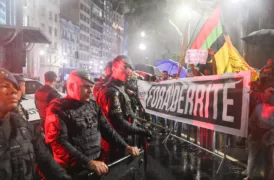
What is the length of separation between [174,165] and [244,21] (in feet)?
36.2

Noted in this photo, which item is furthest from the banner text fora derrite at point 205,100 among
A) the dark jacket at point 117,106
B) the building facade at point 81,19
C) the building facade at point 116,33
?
the building facade at point 116,33

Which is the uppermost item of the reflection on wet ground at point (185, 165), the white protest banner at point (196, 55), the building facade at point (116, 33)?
the building facade at point (116, 33)

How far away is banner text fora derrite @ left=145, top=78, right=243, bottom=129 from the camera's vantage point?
18.3 feet

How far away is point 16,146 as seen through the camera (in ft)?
7.73

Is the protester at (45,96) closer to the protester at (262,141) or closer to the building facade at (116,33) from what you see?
the protester at (262,141)

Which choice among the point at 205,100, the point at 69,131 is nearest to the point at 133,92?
the point at 205,100

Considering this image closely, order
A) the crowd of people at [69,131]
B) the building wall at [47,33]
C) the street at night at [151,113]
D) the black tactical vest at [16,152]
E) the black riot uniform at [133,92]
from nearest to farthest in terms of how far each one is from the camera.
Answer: the black tactical vest at [16,152] < the crowd of people at [69,131] < the street at night at [151,113] < the black riot uniform at [133,92] < the building wall at [47,33]

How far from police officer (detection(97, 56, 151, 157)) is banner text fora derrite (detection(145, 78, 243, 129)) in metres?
2.19

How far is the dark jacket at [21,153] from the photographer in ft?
7.51

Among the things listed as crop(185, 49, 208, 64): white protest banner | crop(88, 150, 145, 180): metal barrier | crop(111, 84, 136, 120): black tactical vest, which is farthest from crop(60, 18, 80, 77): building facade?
crop(88, 150, 145, 180): metal barrier

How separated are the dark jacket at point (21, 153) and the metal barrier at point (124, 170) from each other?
16.8 inches

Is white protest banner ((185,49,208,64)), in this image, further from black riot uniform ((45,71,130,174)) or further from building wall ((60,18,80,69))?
building wall ((60,18,80,69))

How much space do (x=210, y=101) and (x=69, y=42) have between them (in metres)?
71.3

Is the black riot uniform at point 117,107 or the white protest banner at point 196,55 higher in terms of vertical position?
the white protest banner at point 196,55
